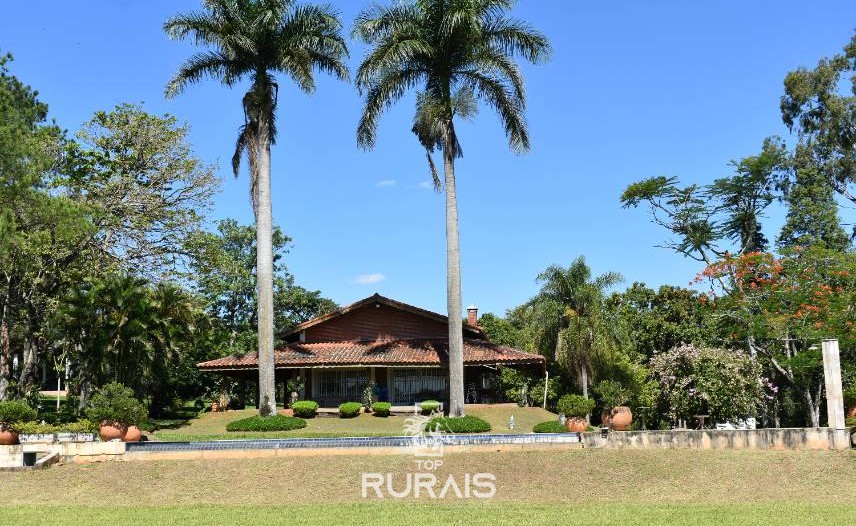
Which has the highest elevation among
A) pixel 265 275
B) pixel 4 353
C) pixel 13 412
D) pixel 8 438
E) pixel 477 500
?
pixel 265 275

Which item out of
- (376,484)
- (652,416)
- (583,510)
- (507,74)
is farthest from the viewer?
(652,416)

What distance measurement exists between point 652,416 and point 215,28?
25.1 metres

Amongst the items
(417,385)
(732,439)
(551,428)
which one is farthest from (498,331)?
(732,439)

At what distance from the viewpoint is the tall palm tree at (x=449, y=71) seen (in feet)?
92.1

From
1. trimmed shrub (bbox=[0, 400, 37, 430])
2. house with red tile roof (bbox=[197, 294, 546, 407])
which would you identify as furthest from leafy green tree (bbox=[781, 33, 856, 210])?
trimmed shrub (bbox=[0, 400, 37, 430])

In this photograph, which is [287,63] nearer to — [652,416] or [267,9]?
[267,9]

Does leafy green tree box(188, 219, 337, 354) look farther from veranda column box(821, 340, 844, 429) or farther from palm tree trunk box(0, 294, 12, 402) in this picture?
veranda column box(821, 340, 844, 429)

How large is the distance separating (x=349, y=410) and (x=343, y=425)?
2256 millimetres

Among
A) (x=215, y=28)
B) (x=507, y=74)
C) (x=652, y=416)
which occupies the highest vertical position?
(x=215, y=28)

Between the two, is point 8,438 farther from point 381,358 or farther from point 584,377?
point 584,377

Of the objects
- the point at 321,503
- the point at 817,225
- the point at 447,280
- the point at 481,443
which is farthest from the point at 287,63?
the point at 817,225

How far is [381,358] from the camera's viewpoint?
116ft

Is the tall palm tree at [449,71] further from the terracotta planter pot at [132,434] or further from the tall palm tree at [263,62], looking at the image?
the terracotta planter pot at [132,434]

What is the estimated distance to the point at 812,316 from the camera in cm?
2723
